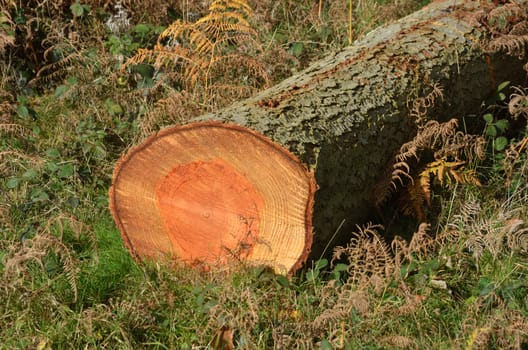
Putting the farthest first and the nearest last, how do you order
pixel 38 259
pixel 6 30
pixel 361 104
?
1. pixel 6 30
2. pixel 361 104
3. pixel 38 259

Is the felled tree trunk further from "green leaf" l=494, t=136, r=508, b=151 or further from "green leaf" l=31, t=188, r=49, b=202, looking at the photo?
"green leaf" l=31, t=188, r=49, b=202

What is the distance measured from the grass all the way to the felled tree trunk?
26 cm

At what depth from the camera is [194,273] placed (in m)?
3.75

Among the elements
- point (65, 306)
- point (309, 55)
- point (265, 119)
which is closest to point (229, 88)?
point (309, 55)

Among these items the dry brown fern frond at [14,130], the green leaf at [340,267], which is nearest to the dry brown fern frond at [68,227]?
the dry brown fern frond at [14,130]

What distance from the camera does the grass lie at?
3303 millimetres

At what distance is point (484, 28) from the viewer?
186 inches

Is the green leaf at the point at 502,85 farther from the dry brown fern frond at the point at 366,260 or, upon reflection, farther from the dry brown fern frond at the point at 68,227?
the dry brown fern frond at the point at 68,227

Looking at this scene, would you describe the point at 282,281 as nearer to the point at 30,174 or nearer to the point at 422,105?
the point at 422,105

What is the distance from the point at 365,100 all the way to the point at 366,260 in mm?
844

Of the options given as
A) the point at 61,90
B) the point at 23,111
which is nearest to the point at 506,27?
the point at 61,90

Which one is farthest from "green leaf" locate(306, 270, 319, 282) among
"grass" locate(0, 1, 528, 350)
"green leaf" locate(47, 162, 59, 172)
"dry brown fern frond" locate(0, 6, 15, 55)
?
"dry brown fern frond" locate(0, 6, 15, 55)

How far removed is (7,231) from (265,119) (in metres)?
1.63

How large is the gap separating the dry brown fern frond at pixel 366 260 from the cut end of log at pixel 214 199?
24 cm
